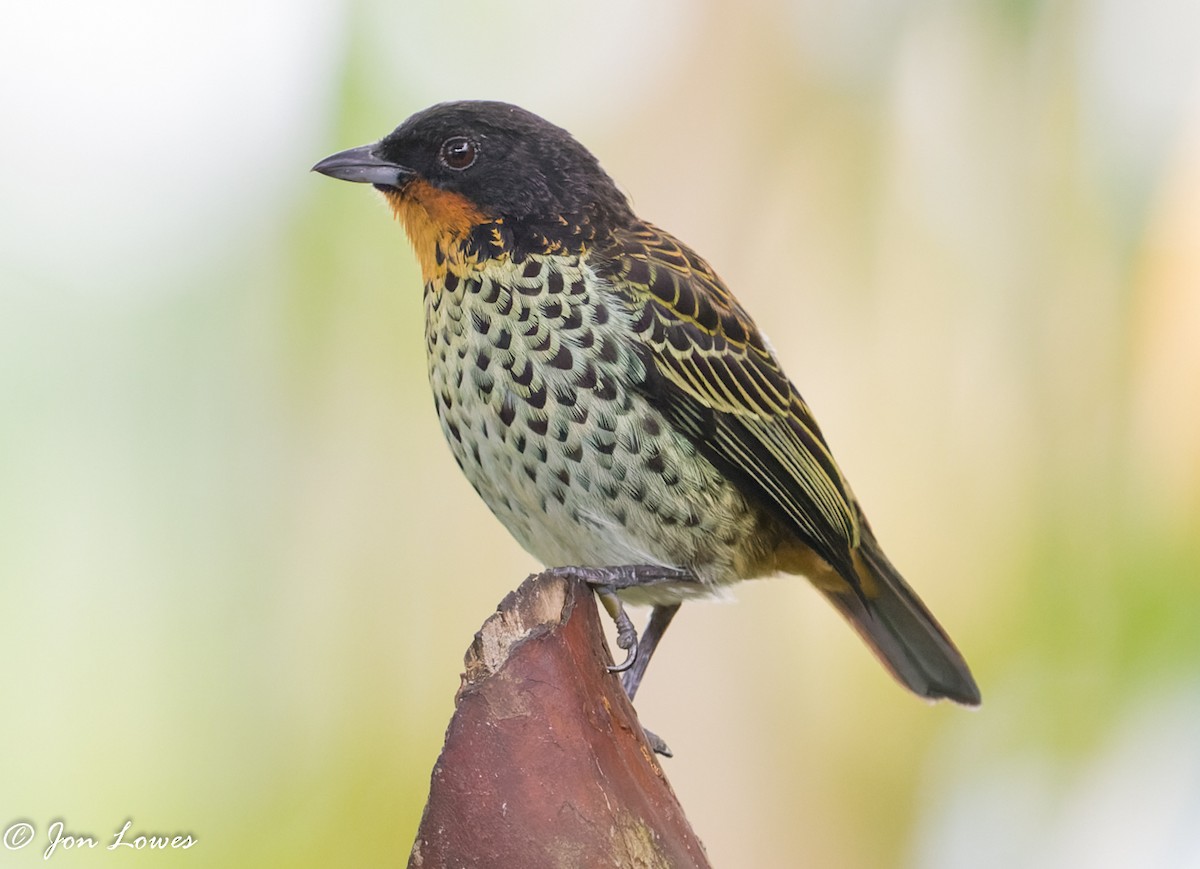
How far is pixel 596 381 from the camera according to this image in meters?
3.16

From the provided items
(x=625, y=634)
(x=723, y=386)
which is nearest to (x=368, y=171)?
(x=723, y=386)

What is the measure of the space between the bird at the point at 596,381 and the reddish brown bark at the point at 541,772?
60cm

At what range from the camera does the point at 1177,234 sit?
4844 mm

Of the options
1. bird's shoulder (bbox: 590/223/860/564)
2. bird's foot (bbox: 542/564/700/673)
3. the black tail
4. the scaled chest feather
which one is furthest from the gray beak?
the black tail

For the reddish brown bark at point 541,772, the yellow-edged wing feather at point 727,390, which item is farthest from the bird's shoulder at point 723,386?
the reddish brown bark at point 541,772

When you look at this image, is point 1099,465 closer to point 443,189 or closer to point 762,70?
point 762,70

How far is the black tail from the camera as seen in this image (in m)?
3.76

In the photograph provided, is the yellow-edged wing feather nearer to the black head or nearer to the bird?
the bird

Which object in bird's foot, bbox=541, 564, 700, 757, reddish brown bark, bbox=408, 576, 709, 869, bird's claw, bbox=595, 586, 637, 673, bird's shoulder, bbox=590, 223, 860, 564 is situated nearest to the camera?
reddish brown bark, bbox=408, 576, 709, 869

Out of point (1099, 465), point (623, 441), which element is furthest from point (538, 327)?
point (1099, 465)

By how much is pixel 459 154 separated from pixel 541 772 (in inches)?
69.4

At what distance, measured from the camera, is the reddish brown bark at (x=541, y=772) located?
219 cm

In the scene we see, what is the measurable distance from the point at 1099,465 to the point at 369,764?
2.86 m

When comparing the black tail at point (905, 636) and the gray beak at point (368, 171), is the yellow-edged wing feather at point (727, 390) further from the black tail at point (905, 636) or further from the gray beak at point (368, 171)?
the gray beak at point (368, 171)
